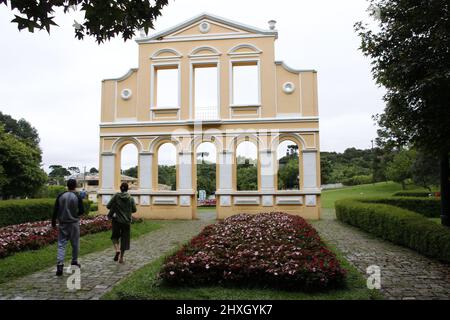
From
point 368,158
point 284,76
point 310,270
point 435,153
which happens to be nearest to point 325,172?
point 368,158

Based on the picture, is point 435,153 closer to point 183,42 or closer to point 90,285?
point 90,285

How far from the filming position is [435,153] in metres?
10.1

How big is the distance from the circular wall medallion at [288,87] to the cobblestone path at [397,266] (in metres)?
8.71

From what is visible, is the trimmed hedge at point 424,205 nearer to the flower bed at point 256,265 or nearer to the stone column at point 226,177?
the stone column at point 226,177

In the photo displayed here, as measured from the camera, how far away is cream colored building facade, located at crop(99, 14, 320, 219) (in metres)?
18.4

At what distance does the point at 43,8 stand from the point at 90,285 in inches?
182

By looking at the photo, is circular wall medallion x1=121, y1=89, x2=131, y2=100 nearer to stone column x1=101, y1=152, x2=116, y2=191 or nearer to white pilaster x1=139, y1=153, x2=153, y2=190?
stone column x1=101, y1=152, x2=116, y2=191

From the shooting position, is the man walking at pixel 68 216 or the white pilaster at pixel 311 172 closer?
the man walking at pixel 68 216

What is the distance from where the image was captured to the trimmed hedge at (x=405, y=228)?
8492mm

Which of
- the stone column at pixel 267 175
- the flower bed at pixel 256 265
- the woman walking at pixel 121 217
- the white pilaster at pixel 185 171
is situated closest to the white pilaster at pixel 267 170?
the stone column at pixel 267 175

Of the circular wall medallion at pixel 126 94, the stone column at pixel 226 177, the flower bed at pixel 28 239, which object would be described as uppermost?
the circular wall medallion at pixel 126 94

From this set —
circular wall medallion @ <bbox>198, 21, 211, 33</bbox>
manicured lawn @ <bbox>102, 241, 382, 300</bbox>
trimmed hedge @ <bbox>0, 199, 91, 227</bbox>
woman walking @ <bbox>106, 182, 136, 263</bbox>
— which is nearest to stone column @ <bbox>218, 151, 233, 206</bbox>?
circular wall medallion @ <bbox>198, 21, 211, 33</bbox>

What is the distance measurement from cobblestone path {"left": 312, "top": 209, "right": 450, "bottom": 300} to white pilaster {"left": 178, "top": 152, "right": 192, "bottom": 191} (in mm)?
8193

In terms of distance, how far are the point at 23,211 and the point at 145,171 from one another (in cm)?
612
